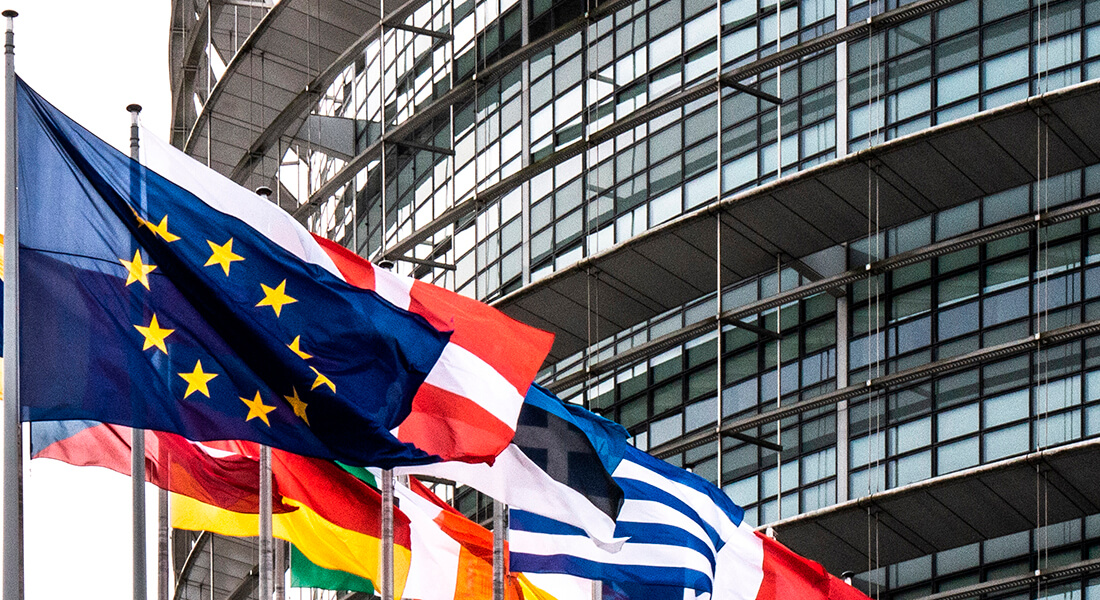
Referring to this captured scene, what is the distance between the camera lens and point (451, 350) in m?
18.9

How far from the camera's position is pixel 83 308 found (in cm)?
1620

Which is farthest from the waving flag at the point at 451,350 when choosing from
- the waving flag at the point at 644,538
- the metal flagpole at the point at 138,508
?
the waving flag at the point at 644,538

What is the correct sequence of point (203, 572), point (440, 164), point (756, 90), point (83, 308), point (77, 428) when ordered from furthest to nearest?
point (203, 572) → point (440, 164) → point (756, 90) → point (77, 428) → point (83, 308)

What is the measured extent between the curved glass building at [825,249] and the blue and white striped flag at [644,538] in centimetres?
1137

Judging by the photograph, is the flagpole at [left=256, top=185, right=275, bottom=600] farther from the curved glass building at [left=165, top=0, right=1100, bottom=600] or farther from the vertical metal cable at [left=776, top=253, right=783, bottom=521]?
the vertical metal cable at [left=776, top=253, right=783, bottom=521]

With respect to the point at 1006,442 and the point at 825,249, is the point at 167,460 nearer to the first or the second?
the point at 1006,442

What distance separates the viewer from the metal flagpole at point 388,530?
19656mm

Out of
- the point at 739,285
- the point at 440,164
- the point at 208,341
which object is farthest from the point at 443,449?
the point at 440,164

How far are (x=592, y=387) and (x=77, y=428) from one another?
75.0 feet

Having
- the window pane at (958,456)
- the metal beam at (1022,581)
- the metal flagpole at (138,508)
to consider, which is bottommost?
the metal flagpole at (138,508)

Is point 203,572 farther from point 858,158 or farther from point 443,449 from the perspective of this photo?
point 443,449

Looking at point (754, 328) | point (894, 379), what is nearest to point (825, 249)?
point (754, 328)

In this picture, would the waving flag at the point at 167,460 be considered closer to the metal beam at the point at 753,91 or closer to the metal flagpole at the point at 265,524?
the metal flagpole at the point at 265,524

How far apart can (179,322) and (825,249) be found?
22.6m
